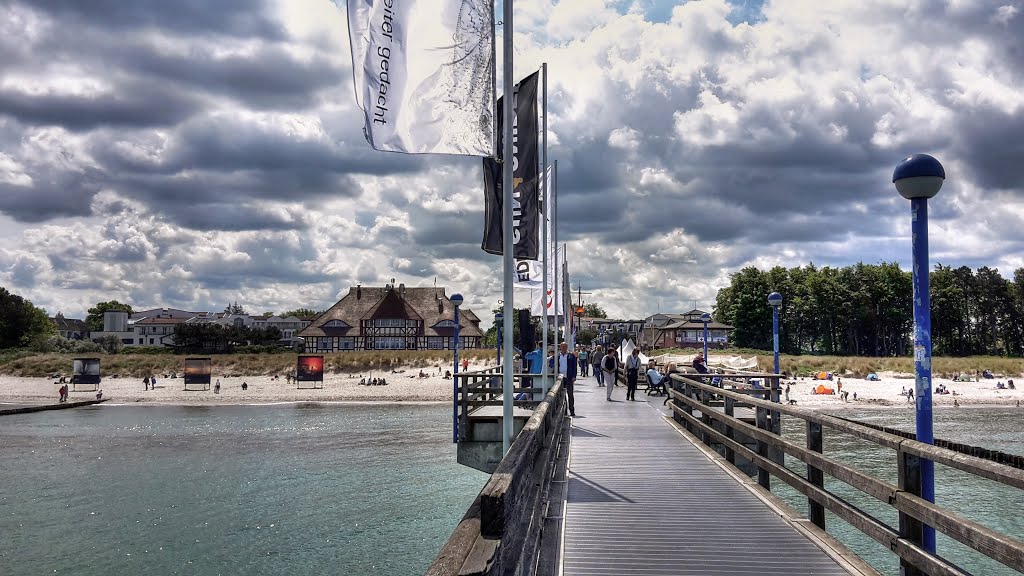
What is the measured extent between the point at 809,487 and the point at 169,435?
40.7 metres

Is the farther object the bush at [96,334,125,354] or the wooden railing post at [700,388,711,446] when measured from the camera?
the bush at [96,334,125,354]

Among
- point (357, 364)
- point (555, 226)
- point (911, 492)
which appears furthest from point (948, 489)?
point (357, 364)

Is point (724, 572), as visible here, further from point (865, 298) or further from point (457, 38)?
point (865, 298)

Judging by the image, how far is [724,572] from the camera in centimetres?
631

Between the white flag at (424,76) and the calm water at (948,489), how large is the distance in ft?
38.6

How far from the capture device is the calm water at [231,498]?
1916cm

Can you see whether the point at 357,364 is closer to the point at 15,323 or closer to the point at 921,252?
the point at 15,323

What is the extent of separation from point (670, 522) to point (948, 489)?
Result: 20.1m

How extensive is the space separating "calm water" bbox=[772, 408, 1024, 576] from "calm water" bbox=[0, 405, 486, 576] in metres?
10.1

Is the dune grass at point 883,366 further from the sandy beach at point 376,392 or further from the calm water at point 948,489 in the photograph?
the calm water at point 948,489

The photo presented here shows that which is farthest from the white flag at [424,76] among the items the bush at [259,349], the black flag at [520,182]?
the bush at [259,349]

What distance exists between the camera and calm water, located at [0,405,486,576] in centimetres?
1916

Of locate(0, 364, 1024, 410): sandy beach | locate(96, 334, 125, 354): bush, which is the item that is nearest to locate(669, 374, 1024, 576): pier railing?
locate(0, 364, 1024, 410): sandy beach

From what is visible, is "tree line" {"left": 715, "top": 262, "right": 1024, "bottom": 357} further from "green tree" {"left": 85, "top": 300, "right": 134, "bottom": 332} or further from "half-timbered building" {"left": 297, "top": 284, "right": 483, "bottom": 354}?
"green tree" {"left": 85, "top": 300, "right": 134, "bottom": 332}
